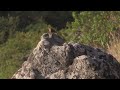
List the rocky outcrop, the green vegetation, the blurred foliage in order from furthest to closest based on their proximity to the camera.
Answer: the blurred foliage, the green vegetation, the rocky outcrop

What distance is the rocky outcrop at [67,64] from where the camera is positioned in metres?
5.16

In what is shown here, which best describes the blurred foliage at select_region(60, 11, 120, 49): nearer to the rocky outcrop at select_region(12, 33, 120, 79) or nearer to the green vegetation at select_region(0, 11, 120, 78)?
the green vegetation at select_region(0, 11, 120, 78)

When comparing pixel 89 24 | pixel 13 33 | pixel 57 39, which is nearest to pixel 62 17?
pixel 13 33

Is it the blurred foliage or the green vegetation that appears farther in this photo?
the blurred foliage

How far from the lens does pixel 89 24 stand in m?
11.9

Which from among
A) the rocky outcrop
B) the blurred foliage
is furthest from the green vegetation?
the rocky outcrop

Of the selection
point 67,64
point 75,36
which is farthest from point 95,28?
point 67,64

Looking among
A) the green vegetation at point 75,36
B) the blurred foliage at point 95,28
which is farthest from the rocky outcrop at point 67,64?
the blurred foliage at point 95,28

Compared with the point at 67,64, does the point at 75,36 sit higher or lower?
higher

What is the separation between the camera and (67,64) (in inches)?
213

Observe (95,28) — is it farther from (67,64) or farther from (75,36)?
(67,64)

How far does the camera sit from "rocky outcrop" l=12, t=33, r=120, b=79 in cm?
516

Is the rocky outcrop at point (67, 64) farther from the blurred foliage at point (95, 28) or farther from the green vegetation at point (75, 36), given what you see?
the blurred foliage at point (95, 28)

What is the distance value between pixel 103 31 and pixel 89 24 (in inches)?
40.9
